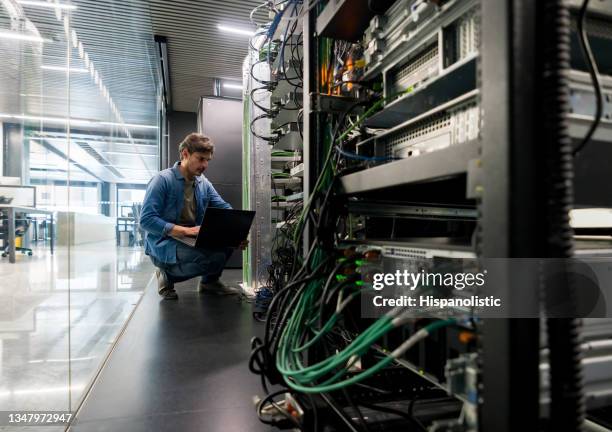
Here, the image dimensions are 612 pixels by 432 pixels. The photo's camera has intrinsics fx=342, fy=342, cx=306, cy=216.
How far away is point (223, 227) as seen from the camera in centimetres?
241

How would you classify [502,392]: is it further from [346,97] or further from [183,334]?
[183,334]

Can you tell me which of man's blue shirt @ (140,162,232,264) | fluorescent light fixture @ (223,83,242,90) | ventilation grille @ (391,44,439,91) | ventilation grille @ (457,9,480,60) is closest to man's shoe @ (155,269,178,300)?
man's blue shirt @ (140,162,232,264)

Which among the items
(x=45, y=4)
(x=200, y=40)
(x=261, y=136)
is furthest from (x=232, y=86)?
(x=45, y=4)

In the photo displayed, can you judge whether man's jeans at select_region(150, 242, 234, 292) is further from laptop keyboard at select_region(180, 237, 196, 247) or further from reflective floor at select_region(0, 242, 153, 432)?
reflective floor at select_region(0, 242, 153, 432)

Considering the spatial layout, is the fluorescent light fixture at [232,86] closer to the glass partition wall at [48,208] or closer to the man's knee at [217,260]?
the man's knee at [217,260]

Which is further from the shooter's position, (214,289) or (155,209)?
(214,289)

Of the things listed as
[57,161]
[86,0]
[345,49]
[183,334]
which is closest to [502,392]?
[345,49]

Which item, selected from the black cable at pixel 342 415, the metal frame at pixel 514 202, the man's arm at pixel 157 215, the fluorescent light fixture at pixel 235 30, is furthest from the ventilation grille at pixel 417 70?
the fluorescent light fixture at pixel 235 30

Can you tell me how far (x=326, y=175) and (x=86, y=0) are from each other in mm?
1693

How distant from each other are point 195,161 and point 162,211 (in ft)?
1.57

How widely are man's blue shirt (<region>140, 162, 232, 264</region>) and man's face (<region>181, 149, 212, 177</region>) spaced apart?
0.11m

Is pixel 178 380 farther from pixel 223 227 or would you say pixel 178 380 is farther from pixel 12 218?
pixel 223 227

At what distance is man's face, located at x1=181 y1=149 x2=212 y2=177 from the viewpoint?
2625 millimetres

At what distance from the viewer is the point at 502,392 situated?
0.43m
